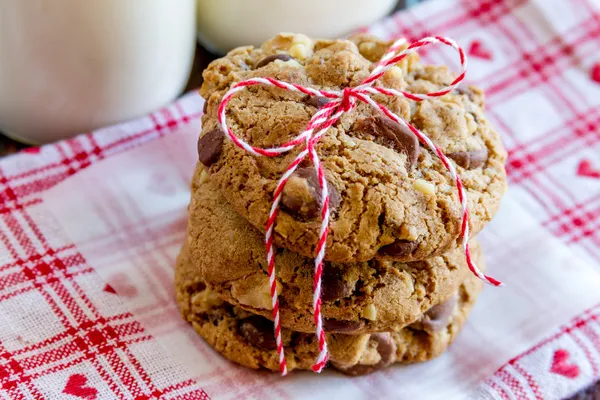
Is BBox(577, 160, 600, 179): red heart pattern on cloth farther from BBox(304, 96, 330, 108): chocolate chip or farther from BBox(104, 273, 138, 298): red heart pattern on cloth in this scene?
BBox(104, 273, 138, 298): red heart pattern on cloth

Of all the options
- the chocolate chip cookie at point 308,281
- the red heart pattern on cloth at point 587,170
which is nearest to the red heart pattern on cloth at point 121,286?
the chocolate chip cookie at point 308,281

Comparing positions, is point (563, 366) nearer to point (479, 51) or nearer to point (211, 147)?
point (211, 147)

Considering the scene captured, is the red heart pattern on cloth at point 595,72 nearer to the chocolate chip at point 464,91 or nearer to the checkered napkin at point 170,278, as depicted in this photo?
the checkered napkin at point 170,278

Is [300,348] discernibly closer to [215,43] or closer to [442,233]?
[442,233]

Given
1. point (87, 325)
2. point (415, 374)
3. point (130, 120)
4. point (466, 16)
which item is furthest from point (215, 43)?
point (415, 374)

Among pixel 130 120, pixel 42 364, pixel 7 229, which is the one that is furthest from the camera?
pixel 130 120
